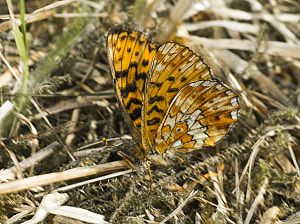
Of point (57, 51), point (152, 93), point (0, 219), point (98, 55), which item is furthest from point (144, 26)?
point (0, 219)

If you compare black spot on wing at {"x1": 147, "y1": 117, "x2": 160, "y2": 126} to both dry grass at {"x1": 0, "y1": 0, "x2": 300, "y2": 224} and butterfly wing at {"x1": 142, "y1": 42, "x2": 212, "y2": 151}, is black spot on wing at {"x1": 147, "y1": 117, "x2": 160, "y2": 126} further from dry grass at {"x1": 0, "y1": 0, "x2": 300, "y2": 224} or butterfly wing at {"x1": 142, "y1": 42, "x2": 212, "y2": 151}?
dry grass at {"x1": 0, "y1": 0, "x2": 300, "y2": 224}

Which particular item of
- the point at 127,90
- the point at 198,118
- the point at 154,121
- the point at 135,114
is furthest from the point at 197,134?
the point at 127,90

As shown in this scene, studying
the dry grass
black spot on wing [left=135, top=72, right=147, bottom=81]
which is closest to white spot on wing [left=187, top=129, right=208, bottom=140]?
the dry grass

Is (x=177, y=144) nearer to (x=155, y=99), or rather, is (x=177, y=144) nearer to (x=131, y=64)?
(x=155, y=99)

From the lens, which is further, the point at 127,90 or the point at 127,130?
the point at 127,130

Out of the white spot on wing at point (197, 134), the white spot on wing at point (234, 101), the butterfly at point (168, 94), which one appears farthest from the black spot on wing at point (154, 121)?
the white spot on wing at point (234, 101)

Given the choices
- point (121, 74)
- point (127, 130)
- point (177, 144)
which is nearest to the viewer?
point (121, 74)
